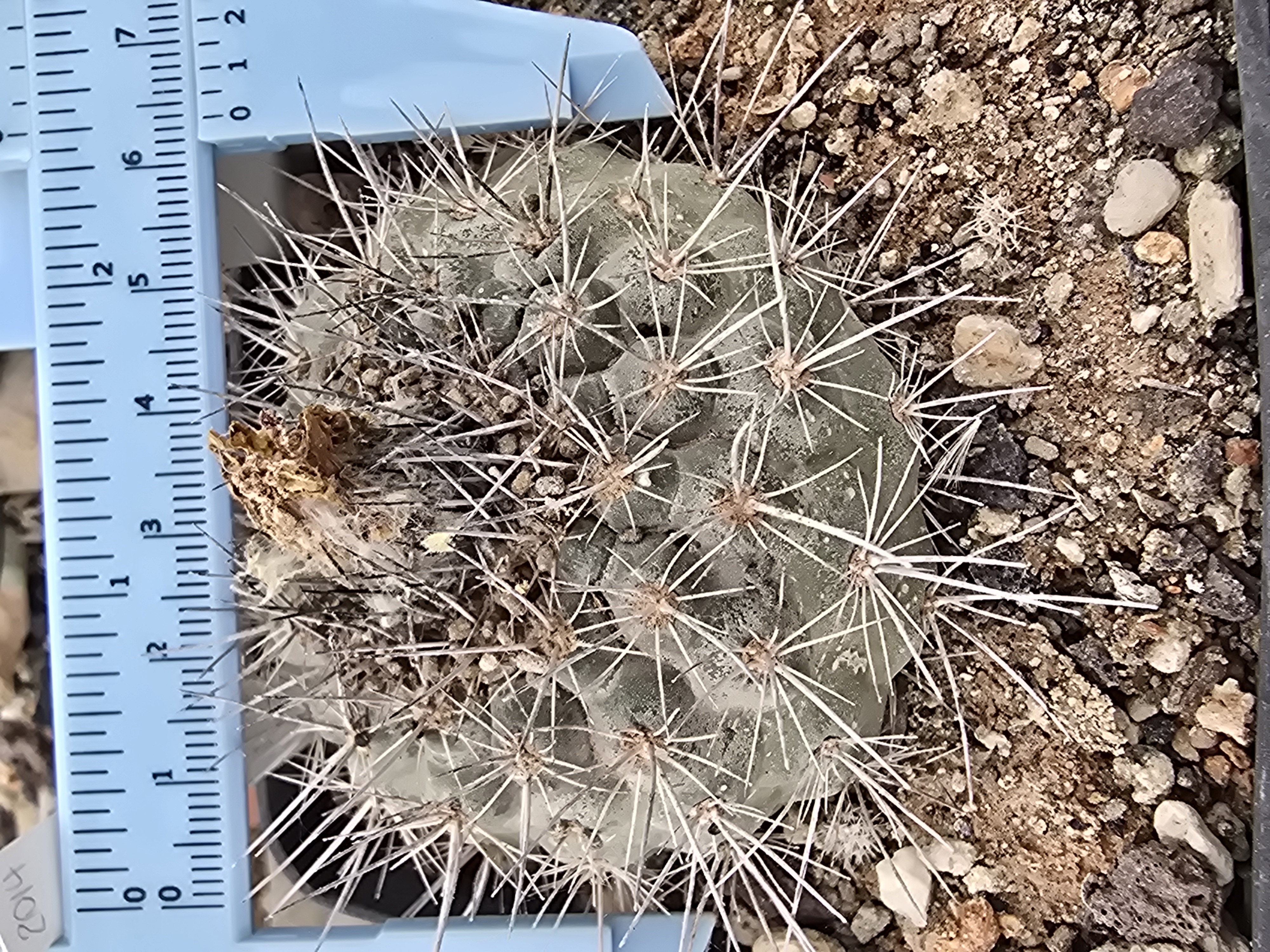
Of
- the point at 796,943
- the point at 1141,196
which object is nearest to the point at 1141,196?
the point at 1141,196

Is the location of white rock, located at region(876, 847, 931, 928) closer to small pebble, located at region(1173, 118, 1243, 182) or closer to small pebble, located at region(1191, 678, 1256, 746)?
small pebble, located at region(1191, 678, 1256, 746)

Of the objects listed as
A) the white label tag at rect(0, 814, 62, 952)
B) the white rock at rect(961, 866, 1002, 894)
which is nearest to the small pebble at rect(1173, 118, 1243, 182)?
the white rock at rect(961, 866, 1002, 894)

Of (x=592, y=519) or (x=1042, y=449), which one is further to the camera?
(x=1042, y=449)

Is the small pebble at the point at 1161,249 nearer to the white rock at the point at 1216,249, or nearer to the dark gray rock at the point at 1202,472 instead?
the white rock at the point at 1216,249

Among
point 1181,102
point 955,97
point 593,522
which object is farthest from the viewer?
point 955,97

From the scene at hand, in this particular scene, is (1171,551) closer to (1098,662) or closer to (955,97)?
(1098,662)

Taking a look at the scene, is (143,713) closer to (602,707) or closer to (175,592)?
(175,592)
